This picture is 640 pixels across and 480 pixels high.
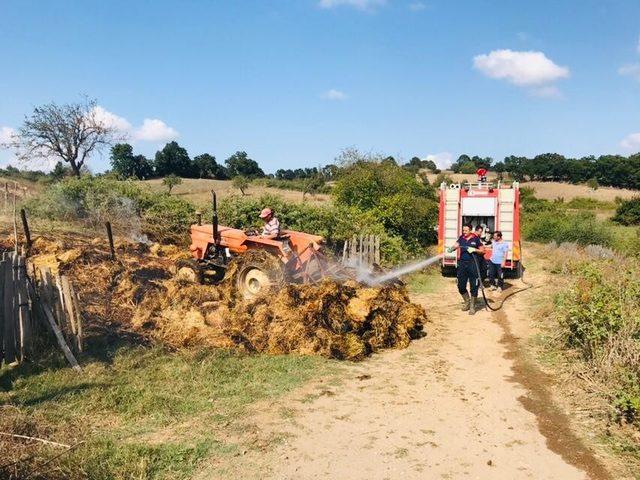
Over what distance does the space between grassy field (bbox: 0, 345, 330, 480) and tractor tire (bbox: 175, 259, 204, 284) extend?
295 centimetres

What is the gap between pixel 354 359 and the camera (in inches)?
293

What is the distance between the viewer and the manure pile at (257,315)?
25.0 ft

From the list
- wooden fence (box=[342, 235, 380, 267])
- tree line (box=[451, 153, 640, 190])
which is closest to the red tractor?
wooden fence (box=[342, 235, 380, 267])

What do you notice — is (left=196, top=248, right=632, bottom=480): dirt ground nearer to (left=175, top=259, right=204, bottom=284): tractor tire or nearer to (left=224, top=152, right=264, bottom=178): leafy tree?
(left=175, top=259, right=204, bottom=284): tractor tire

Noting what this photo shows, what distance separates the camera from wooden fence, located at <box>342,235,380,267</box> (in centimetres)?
1409

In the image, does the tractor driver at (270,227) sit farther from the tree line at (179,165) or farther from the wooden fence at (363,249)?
the tree line at (179,165)

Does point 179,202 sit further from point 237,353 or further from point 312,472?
point 312,472

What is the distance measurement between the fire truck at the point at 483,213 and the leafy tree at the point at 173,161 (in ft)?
198

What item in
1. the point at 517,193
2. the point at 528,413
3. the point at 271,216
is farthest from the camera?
the point at 517,193

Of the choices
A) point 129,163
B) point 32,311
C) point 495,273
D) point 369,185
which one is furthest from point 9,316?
point 129,163

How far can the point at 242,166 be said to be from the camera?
263 ft

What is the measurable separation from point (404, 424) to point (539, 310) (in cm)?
587

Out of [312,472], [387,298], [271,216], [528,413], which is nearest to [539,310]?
[387,298]

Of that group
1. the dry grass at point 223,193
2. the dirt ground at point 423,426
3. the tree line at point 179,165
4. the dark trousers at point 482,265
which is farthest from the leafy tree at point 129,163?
the dirt ground at point 423,426
